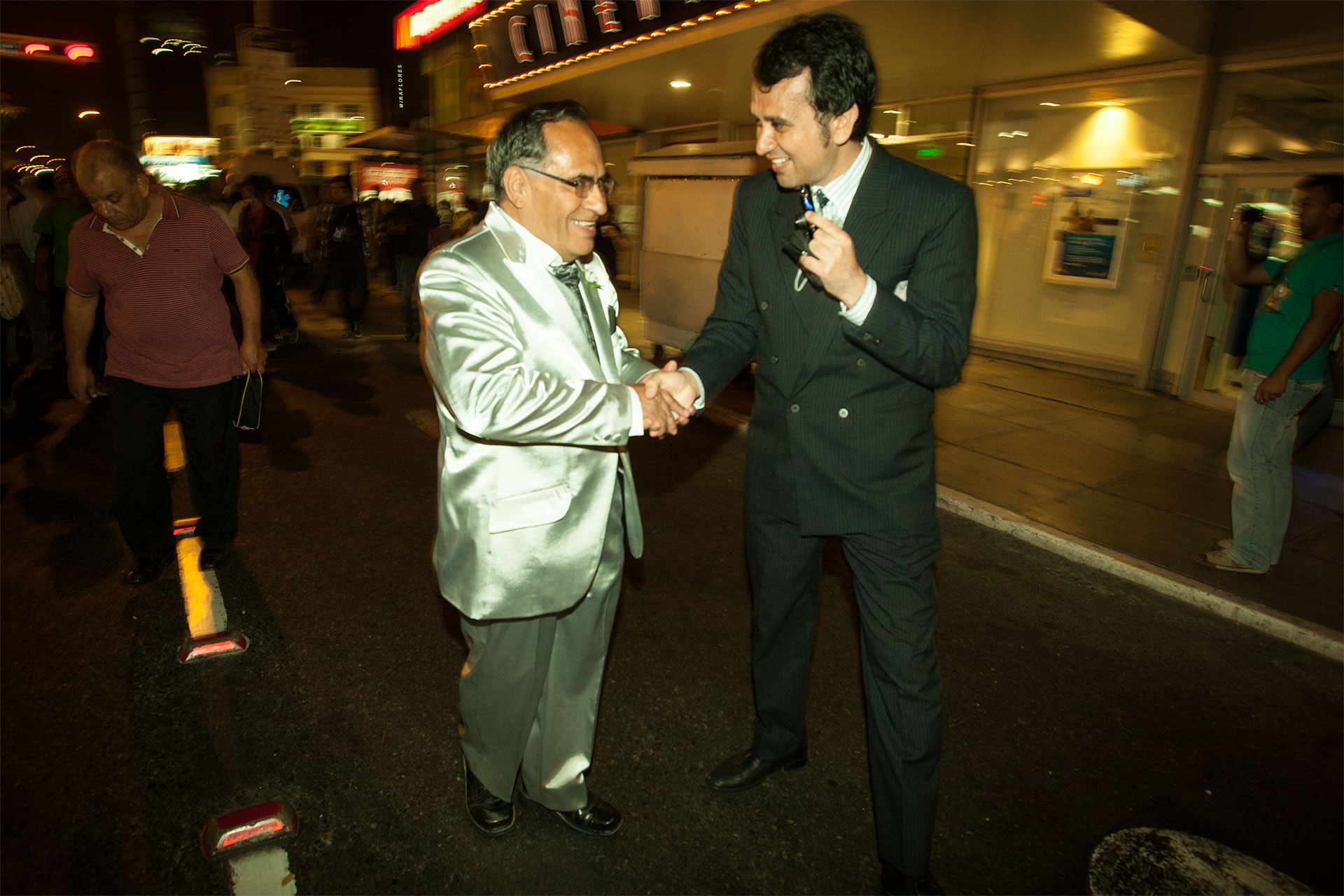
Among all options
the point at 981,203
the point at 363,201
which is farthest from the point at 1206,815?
the point at 363,201

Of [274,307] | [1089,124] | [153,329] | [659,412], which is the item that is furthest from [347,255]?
[659,412]

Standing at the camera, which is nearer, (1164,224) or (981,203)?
(1164,224)

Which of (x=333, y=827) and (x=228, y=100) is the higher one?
(x=228, y=100)

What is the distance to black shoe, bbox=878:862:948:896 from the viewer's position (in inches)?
87.0

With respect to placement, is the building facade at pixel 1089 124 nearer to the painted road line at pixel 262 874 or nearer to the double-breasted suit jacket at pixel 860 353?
the double-breasted suit jacket at pixel 860 353

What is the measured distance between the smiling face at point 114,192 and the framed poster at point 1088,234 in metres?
10.1

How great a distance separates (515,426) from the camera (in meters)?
1.80

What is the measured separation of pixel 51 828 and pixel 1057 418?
812cm

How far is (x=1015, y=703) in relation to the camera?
326cm

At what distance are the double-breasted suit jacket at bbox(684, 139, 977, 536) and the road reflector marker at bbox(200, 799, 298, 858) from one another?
1705mm

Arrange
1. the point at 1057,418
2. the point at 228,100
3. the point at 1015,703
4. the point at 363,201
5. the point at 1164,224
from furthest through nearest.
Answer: the point at 228,100, the point at 363,201, the point at 1164,224, the point at 1057,418, the point at 1015,703

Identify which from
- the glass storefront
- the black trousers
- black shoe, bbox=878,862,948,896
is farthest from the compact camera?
the glass storefront

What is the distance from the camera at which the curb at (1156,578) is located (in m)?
3.89

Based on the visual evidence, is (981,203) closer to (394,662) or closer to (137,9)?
(394,662)
